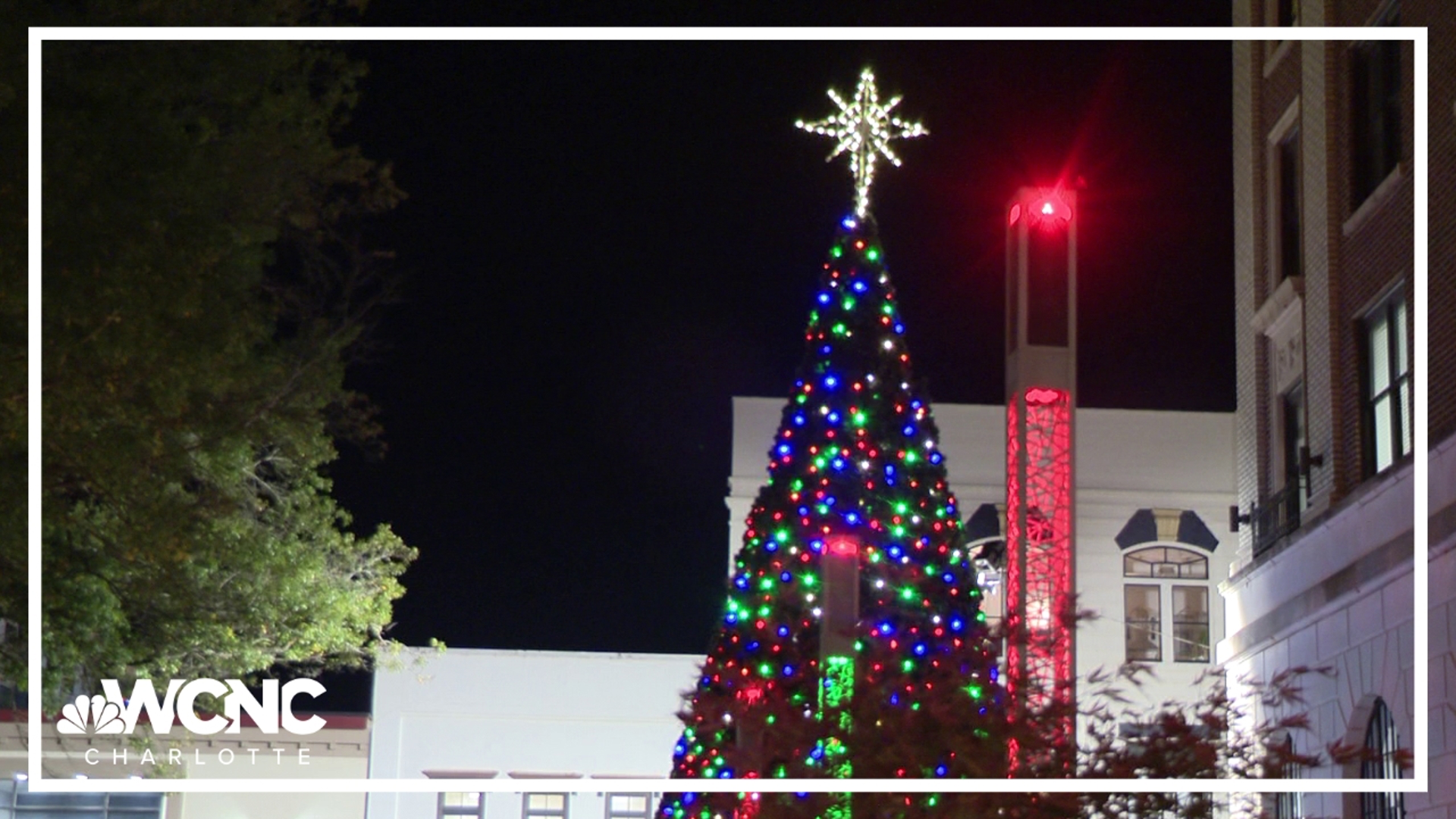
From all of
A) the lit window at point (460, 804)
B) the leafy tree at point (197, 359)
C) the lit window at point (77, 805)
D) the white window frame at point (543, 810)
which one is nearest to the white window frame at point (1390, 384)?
the leafy tree at point (197, 359)

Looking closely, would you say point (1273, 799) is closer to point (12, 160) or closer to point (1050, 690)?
point (1050, 690)

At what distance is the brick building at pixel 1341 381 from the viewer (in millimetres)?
15492

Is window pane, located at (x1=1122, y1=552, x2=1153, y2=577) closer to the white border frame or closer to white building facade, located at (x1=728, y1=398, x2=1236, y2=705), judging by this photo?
white building facade, located at (x1=728, y1=398, x2=1236, y2=705)

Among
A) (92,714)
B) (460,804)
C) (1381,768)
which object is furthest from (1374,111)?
(460,804)

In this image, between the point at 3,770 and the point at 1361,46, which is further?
the point at 3,770

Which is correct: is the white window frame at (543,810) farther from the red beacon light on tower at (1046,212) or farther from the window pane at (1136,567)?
the red beacon light on tower at (1046,212)

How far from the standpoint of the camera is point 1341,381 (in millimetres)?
17938

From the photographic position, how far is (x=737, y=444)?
2808cm

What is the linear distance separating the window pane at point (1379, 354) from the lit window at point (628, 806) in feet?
43.1

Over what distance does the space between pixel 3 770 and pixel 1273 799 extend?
1881cm

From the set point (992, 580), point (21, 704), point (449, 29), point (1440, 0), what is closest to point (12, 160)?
point (449, 29)

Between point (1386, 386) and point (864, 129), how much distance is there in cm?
491

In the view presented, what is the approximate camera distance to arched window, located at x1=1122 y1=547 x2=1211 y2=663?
27.6 metres

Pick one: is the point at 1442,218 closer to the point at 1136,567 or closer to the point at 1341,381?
the point at 1341,381
